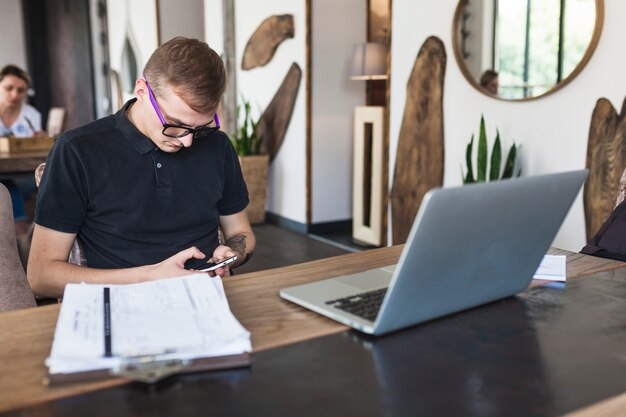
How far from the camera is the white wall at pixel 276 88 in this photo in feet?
17.2

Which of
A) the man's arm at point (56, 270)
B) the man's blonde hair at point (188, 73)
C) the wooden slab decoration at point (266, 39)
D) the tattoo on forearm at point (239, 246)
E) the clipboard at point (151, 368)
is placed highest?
the wooden slab decoration at point (266, 39)

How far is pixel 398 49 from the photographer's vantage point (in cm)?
417

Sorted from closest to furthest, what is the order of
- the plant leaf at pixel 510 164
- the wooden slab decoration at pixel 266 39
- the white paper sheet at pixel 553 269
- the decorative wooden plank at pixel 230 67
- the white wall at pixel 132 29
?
1. the white paper sheet at pixel 553 269
2. the plant leaf at pixel 510 164
3. the wooden slab decoration at pixel 266 39
4. the decorative wooden plank at pixel 230 67
5. the white wall at pixel 132 29

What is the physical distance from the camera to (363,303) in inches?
46.0

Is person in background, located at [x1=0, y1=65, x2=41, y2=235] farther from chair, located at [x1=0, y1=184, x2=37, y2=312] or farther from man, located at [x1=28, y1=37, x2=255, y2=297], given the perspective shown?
chair, located at [x1=0, y1=184, x2=37, y2=312]

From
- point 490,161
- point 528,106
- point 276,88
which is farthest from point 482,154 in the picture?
point 276,88

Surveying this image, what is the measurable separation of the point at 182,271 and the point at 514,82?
2552mm

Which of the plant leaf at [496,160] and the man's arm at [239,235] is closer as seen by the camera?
the man's arm at [239,235]

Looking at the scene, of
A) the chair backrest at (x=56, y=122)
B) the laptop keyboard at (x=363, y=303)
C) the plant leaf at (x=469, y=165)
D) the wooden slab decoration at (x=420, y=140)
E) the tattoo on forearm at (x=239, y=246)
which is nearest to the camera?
the laptop keyboard at (x=363, y=303)

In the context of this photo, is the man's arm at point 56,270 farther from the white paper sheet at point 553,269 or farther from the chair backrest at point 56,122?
the chair backrest at point 56,122

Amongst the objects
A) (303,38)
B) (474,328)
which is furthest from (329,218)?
(474,328)

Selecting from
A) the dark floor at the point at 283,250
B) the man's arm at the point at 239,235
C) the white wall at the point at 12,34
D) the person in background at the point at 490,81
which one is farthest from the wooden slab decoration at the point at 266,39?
the white wall at the point at 12,34

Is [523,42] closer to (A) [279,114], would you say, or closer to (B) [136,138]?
(B) [136,138]

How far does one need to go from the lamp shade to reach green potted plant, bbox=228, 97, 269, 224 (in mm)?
1213
